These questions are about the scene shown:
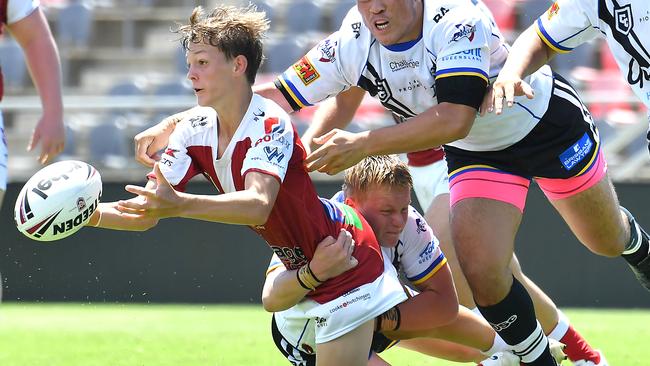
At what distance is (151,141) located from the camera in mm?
4664

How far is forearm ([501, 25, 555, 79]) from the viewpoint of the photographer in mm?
4551

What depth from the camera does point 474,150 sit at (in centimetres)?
510

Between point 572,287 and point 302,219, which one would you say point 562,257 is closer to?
point 572,287

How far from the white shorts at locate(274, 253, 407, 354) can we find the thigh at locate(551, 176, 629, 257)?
0.99 m

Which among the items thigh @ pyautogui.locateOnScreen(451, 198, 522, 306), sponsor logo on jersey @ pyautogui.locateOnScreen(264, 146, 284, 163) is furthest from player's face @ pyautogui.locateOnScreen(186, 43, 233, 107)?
thigh @ pyautogui.locateOnScreen(451, 198, 522, 306)

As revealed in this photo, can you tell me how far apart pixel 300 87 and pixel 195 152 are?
76 cm

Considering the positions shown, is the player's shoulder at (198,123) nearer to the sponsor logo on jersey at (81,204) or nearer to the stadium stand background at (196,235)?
the sponsor logo on jersey at (81,204)

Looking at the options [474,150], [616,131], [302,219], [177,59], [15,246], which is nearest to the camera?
[302,219]

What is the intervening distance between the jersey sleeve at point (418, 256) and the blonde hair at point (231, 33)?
3.37ft

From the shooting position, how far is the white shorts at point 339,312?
14.9 feet

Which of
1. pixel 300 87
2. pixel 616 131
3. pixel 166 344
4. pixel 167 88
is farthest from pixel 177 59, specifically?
pixel 300 87

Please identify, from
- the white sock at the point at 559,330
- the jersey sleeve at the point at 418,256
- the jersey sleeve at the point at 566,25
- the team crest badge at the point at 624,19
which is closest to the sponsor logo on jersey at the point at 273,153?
the jersey sleeve at the point at 418,256

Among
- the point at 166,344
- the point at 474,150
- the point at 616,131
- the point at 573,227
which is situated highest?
the point at 474,150

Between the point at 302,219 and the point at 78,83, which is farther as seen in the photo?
the point at 78,83
